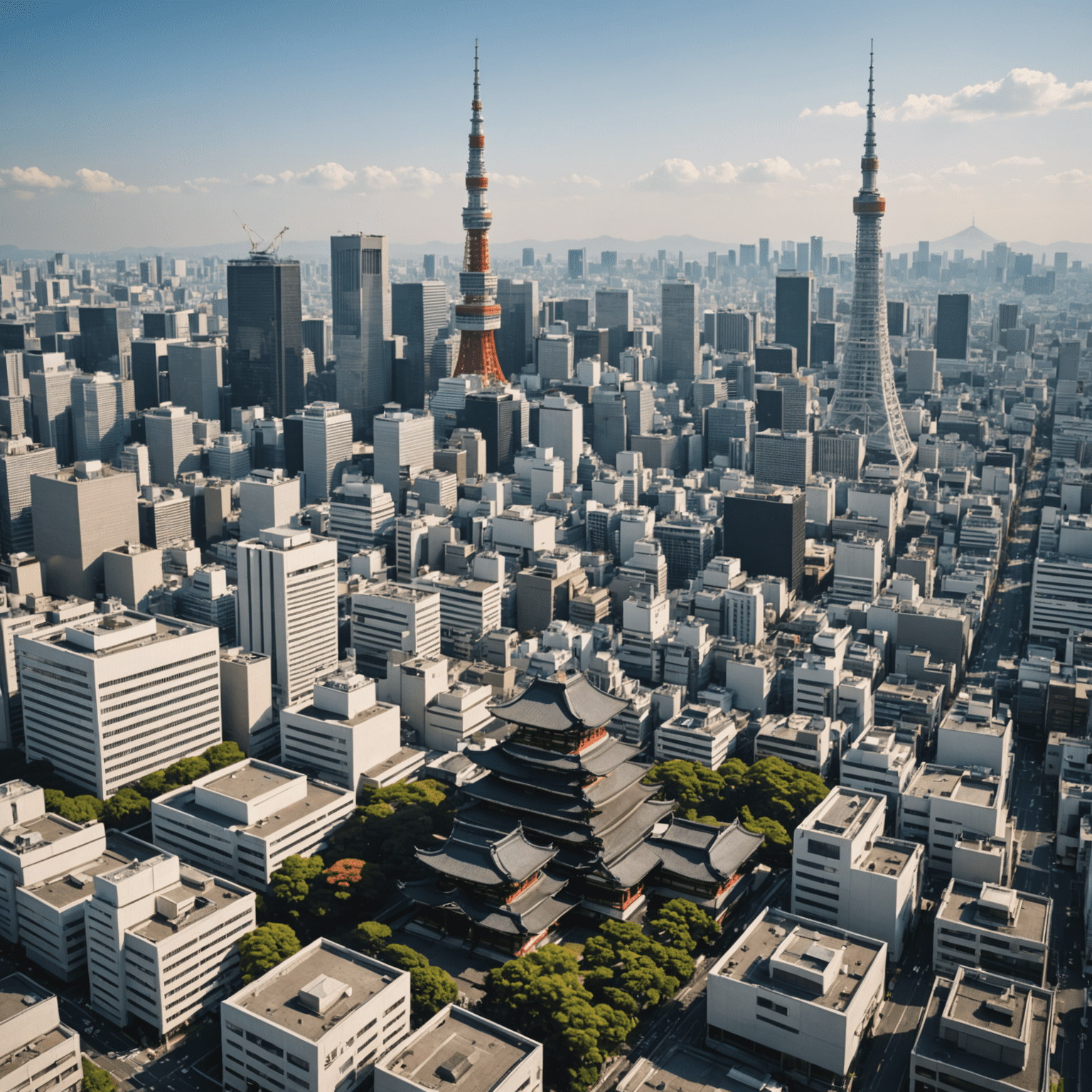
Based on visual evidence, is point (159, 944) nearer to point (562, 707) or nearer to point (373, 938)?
point (373, 938)

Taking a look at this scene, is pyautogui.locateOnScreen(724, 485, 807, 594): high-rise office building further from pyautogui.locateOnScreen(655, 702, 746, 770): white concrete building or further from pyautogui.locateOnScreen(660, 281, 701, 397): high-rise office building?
pyautogui.locateOnScreen(660, 281, 701, 397): high-rise office building

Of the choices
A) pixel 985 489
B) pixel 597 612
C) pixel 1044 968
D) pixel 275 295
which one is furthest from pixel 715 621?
pixel 275 295

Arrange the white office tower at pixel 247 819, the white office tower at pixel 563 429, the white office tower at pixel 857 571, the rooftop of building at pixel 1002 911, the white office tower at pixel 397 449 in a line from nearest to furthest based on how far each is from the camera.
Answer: the rooftop of building at pixel 1002 911
the white office tower at pixel 247 819
the white office tower at pixel 857 571
the white office tower at pixel 397 449
the white office tower at pixel 563 429

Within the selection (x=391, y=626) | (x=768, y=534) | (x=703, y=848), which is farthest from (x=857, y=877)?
(x=768, y=534)

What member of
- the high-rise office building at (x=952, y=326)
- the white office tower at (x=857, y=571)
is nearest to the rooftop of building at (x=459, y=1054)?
the white office tower at (x=857, y=571)

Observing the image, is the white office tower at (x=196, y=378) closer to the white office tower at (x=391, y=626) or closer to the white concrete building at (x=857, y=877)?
the white office tower at (x=391, y=626)

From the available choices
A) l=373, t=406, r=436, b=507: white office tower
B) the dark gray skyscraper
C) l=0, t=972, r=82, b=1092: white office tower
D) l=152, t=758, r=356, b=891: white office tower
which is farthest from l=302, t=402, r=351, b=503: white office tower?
l=0, t=972, r=82, b=1092: white office tower
